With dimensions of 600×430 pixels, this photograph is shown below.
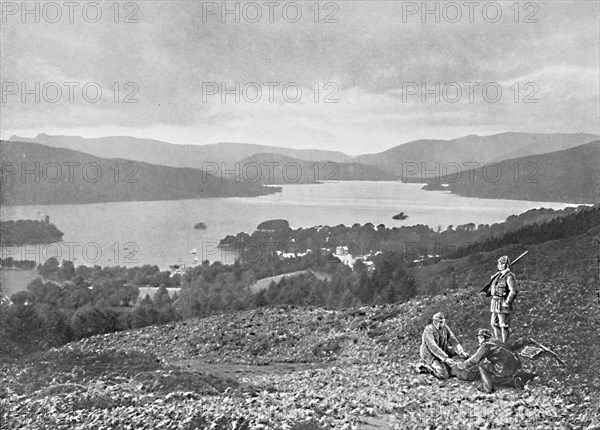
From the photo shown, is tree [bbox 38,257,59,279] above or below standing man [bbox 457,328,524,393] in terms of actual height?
above

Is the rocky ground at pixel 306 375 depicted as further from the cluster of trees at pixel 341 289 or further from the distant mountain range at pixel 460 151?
the distant mountain range at pixel 460 151

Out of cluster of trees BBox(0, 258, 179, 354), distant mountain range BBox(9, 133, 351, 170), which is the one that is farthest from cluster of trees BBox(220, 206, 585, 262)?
cluster of trees BBox(0, 258, 179, 354)

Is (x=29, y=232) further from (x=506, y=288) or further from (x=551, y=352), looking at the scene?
(x=551, y=352)

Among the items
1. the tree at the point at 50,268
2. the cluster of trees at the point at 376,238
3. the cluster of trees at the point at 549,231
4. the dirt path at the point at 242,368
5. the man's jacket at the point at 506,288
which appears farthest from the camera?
the tree at the point at 50,268

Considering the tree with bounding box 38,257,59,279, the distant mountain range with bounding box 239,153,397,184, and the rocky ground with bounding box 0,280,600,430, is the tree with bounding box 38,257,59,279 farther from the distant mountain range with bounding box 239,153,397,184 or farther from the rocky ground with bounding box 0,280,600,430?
the distant mountain range with bounding box 239,153,397,184

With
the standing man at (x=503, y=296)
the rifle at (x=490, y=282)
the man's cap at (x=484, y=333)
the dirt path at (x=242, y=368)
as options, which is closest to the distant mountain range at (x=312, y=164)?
the rifle at (x=490, y=282)

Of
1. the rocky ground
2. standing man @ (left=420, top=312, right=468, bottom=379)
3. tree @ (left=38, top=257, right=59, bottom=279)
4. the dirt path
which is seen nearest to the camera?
the rocky ground
